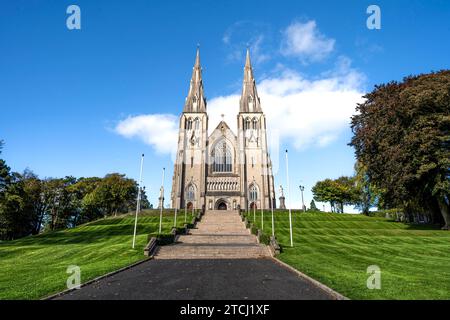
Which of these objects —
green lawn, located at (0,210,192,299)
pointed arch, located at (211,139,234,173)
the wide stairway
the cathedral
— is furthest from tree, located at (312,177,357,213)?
green lawn, located at (0,210,192,299)

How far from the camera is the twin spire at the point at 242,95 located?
63.8 metres

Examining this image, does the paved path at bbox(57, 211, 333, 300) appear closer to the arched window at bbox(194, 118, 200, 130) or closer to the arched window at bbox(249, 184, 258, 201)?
the arched window at bbox(249, 184, 258, 201)

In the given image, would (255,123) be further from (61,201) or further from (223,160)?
(61,201)

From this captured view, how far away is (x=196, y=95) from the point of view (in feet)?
215

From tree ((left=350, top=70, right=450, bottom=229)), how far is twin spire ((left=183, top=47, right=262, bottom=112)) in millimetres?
35620

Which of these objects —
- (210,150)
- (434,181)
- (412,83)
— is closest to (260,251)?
(434,181)

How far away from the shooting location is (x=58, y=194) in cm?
5938

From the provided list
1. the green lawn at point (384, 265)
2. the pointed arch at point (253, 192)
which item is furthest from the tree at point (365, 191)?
the pointed arch at point (253, 192)

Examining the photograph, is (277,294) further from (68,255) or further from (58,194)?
(58,194)

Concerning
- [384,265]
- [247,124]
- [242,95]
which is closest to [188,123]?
[247,124]

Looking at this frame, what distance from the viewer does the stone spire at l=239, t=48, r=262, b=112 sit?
6384cm

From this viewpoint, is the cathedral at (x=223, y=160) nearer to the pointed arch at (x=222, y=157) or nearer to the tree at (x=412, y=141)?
the pointed arch at (x=222, y=157)

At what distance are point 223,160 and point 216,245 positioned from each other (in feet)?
132

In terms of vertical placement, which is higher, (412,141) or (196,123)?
(196,123)
